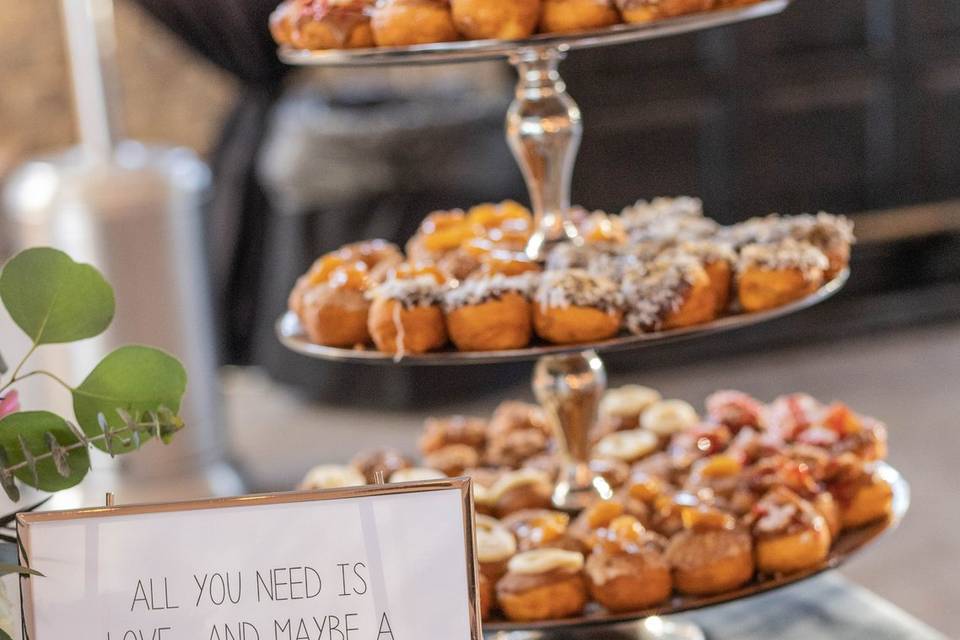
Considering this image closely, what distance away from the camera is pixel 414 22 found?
4.05 ft

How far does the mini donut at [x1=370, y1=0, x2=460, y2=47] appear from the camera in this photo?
123 centimetres

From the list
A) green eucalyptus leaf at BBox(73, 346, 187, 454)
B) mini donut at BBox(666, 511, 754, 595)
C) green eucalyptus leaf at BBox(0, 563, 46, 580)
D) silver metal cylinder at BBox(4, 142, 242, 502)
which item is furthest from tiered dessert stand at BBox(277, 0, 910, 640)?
silver metal cylinder at BBox(4, 142, 242, 502)

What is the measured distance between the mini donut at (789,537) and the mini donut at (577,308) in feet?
0.79

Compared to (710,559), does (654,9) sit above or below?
above

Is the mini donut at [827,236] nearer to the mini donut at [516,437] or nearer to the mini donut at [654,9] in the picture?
the mini donut at [654,9]

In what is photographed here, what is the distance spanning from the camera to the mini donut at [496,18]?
119 cm

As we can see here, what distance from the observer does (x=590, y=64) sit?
167 inches

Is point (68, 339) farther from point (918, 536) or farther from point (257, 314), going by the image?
point (257, 314)

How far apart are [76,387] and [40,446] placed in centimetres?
5

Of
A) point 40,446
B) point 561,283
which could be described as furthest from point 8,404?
point 561,283

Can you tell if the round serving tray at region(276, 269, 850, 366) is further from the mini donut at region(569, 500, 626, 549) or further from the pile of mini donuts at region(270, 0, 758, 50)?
the pile of mini donuts at region(270, 0, 758, 50)

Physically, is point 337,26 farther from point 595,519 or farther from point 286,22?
point 595,519

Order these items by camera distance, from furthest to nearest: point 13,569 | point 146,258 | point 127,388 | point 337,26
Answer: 1. point 146,258
2. point 337,26
3. point 127,388
4. point 13,569

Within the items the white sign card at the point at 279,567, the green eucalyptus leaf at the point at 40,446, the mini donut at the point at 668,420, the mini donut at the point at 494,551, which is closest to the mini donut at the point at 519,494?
the mini donut at the point at 494,551
